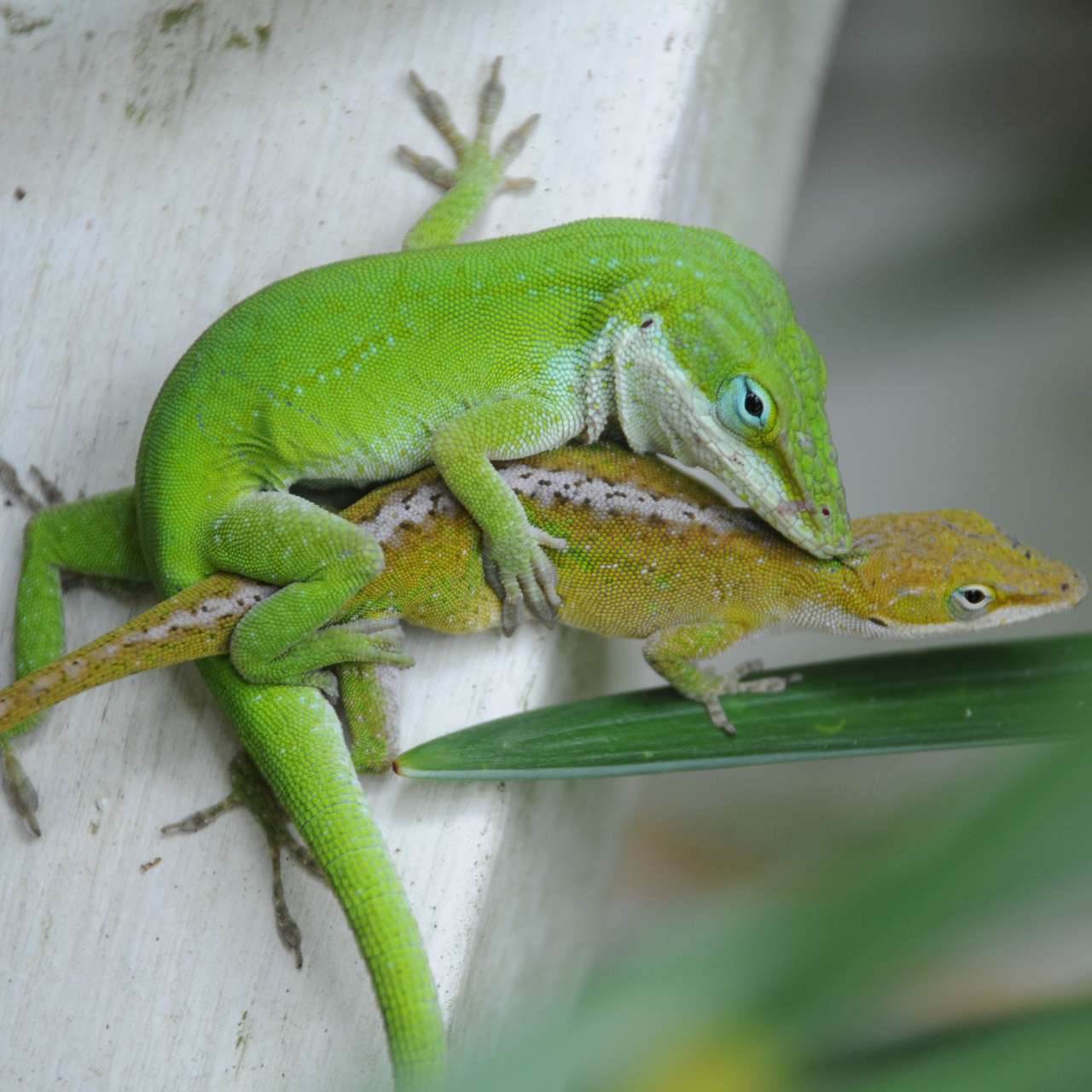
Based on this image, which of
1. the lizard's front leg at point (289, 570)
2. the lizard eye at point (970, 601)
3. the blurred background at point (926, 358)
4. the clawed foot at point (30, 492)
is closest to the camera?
the lizard's front leg at point (289, 570)

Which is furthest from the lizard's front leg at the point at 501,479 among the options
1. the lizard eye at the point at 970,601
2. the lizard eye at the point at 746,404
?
the lizard eye at the point at 970,601

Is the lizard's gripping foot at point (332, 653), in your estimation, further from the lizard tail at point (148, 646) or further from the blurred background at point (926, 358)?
the blurred background at point (926, 358)

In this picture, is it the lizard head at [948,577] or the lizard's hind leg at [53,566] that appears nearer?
the lizard head at [948,577]

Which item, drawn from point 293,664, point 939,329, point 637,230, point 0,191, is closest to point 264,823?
point 293,664

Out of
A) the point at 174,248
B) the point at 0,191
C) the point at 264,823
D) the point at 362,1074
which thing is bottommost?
Answer: the point at 362,1074

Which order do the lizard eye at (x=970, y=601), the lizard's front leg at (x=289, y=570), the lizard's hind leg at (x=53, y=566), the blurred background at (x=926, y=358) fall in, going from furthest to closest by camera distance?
1. the blurred background at (x=926, y=358)
2. the lizard's hind leg at (x=53, y=566)
3. the lizard eye at (x=970, y=601)
4. the lizard's front leg at (x=289, y=570)

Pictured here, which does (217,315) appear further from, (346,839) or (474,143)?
(346,839)

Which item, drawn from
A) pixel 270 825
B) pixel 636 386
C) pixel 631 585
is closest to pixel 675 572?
pixel 631 585

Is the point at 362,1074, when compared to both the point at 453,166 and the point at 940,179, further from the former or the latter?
the point at 940,179
